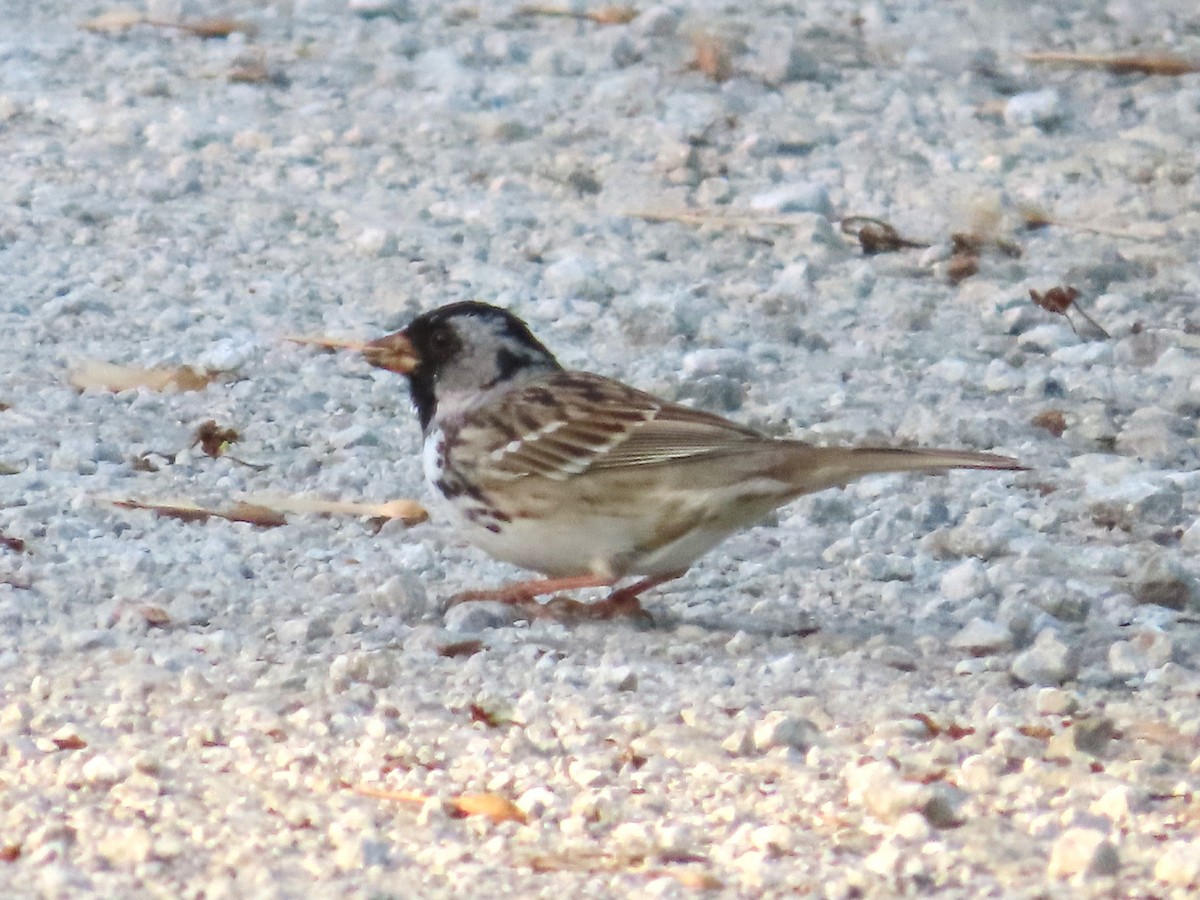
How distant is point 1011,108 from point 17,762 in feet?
21.4

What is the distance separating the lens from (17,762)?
438cm

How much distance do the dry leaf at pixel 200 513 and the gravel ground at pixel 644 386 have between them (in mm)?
70

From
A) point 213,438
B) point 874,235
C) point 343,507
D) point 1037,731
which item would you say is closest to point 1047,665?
point 1037,731

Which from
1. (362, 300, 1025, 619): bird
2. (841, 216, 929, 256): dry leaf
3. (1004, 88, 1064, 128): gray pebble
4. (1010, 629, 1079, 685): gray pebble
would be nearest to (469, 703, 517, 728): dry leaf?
(362, 300, 1025, 619): bird

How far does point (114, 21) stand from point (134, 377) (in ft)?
12.8

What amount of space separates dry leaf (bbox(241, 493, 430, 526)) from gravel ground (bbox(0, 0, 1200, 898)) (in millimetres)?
88

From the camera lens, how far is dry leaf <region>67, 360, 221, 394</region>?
7.09 m

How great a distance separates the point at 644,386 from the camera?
23.8 feet

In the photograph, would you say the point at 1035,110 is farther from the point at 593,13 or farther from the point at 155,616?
the point at 155,616

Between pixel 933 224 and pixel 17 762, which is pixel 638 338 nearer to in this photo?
pixel 933 224

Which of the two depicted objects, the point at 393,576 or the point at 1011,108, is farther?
the point at 1011,108

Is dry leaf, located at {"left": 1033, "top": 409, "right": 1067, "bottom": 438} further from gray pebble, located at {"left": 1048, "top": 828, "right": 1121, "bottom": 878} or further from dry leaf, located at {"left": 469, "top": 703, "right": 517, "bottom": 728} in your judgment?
gray pebble, located at {"left": 1048, "top": 828, "right": 1121, "bottom": 878}

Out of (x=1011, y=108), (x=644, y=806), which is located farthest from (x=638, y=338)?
(x=644, y=806)

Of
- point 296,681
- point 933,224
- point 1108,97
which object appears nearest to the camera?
point 296,681
